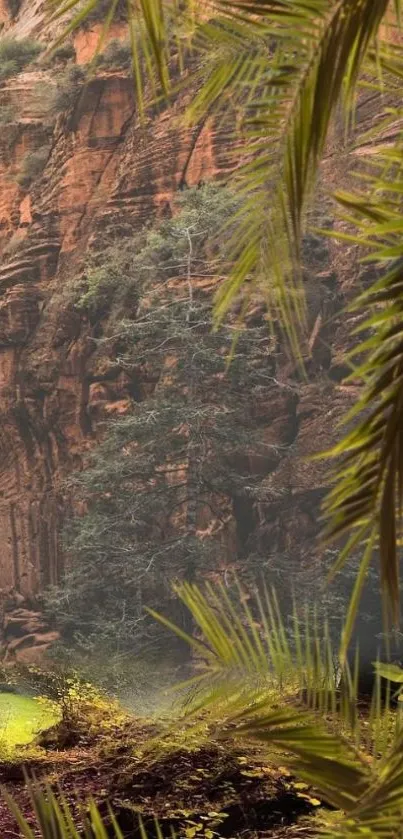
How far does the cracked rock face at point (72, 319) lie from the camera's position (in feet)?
44.4

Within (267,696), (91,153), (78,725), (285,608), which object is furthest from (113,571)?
(267,696)

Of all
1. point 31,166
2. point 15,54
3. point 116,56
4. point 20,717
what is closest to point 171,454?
point 20,717

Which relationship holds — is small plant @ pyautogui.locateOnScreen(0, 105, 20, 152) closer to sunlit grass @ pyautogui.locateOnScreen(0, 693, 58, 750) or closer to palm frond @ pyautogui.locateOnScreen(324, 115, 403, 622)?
sunlit grass @ pyautogui.locateOnScreen(0, 693, 58, 750)

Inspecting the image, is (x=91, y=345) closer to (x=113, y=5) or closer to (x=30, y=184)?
(x=30, y=184)

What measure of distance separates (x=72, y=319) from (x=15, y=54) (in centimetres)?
514

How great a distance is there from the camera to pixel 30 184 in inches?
642

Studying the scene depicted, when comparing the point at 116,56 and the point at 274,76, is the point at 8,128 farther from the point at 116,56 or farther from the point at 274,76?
the point at 274,76

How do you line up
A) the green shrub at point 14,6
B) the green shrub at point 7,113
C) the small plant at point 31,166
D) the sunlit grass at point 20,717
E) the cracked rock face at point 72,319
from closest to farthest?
1. the sunlit grass at point 20,717
2. the cracked rock face at point 72,319
3. the small plant at point 31,166
4. the green shrub at point 7,113
5. the green shrub at point 14,6

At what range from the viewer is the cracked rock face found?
533 inches

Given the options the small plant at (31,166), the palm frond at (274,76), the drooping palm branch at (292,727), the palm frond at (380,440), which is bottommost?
the small plant at (31,166)

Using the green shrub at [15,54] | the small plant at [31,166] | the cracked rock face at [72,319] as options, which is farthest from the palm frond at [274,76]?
the green shrub at [15,54]

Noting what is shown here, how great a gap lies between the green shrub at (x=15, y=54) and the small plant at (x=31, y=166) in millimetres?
1427

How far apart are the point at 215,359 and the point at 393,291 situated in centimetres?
1204

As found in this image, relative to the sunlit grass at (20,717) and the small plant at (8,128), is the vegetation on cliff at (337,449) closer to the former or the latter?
the sunlit grass at (20,717)
